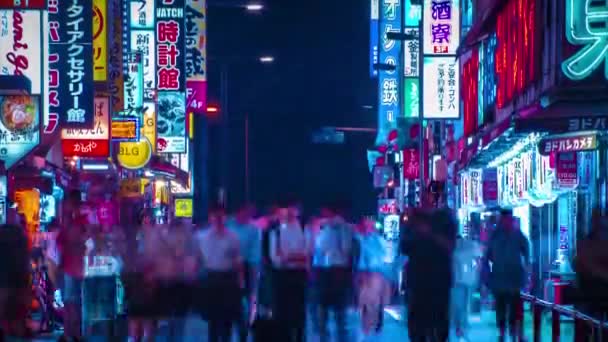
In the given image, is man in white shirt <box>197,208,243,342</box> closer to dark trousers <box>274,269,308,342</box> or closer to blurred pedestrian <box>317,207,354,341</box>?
dark trousers <box>274,269,308,342</box>

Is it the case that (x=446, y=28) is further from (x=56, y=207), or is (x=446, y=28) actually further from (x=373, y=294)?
(x=373, y=294)

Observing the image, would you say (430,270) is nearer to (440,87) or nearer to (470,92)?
(440,87)

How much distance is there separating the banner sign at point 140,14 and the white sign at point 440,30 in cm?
779

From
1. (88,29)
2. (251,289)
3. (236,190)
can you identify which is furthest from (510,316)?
(236,190)

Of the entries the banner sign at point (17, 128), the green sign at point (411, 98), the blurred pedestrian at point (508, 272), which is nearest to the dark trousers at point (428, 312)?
the blurred pedestrian at point (508, 272)

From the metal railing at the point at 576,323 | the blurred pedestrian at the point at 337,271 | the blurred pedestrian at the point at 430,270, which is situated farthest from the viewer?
the blurred pedestrian at the point at 337,271

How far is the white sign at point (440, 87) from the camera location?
1321 inches

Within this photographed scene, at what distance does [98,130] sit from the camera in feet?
85.2

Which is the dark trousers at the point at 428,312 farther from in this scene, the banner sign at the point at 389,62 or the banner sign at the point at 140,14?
the banner sign at the point at 389,62

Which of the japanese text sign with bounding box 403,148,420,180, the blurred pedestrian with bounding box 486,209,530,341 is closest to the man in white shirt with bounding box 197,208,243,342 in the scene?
the blurred pedestrian with bounding box 486,209,530,341

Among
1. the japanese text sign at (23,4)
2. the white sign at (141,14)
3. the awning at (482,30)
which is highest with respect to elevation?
the white sign at (141,14)

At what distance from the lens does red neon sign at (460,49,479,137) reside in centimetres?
3406

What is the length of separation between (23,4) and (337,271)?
7620mm

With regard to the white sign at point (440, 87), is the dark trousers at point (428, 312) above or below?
below
